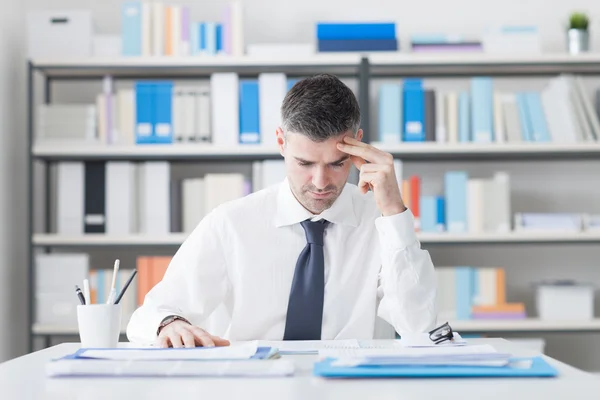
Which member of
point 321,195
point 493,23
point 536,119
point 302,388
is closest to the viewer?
point 302,388

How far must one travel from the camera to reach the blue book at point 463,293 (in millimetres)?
3176

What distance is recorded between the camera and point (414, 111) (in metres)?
3.23

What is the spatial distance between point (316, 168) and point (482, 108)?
1691 mm

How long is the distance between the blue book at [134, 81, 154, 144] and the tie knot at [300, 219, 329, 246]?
1.57 metres

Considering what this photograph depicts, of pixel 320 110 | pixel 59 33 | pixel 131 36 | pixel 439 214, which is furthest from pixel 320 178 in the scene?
pixel 59 33

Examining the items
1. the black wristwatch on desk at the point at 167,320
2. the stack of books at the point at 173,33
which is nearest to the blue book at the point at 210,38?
the stack of books at the point at 173,33

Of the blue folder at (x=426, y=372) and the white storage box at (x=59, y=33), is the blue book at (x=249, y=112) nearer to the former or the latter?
the white storage box at (x=59, y=33)

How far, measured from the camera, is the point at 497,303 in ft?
10.5

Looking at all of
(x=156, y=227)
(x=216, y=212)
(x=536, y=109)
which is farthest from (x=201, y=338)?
(x=536, y=109)

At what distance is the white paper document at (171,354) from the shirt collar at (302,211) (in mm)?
640

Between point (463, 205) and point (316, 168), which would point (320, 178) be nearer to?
point (316, 168)

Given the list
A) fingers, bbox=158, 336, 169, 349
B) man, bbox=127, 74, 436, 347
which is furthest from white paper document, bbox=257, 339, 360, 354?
man, bbox=127, 74, 436, 347

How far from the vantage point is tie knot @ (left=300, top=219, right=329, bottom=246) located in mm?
1810

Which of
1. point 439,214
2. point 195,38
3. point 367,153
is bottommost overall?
point 439,214
